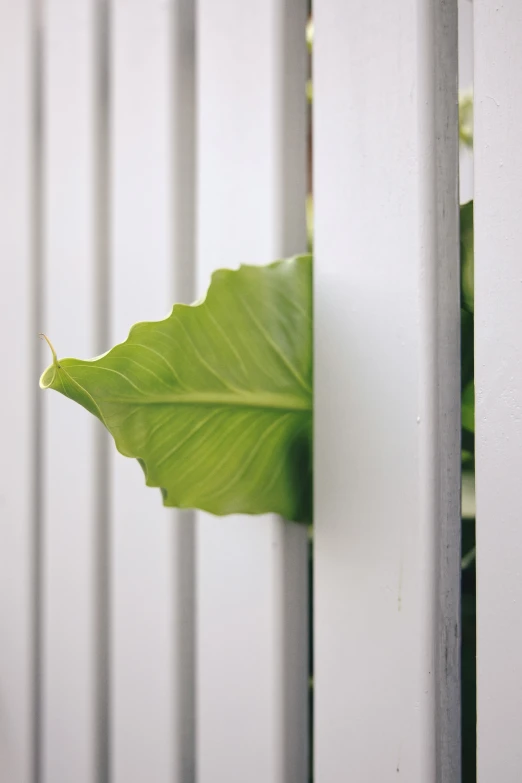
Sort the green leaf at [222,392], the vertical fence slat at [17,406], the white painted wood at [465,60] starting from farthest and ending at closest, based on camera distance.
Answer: the vertical fence slat at [17,406], the white painted wood at [465,60], the green leaf at [222,392]

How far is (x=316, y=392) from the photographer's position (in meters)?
0.43

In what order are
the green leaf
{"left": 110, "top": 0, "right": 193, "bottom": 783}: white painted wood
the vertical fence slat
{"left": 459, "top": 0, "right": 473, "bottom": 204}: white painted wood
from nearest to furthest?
the green leaf, {"left": 459, "top": 0, "right": 473, "bottom": 204}: white painted wood, {"left": 110, "top": 0, "right": 193, "bottom": 783}: white painted wood, the vertical fence slat

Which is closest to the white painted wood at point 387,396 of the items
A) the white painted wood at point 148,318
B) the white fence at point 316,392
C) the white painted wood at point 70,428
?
the white fence at point 316,392

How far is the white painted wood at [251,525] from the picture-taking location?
457 millimetres

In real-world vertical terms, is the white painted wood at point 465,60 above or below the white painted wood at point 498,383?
above

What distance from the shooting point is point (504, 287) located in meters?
0.33

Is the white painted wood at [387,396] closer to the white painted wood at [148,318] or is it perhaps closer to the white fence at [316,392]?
the white fence at [316,392]

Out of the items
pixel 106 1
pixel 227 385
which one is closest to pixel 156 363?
pixel 227 385

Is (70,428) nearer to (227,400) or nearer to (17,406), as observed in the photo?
(17,406)

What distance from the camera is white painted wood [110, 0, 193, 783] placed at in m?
0.53

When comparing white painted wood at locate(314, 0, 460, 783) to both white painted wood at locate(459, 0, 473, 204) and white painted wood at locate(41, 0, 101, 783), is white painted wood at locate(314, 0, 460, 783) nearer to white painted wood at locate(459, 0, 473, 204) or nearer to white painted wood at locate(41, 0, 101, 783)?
white painted wood at locate(459, 0, 473, 204)

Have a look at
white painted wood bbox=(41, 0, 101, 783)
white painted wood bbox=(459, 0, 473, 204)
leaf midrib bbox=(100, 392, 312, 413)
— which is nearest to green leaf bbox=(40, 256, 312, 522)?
leaf midrib bbox=(100, 392, 312, 413)

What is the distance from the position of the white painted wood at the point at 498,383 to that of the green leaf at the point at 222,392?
13cm

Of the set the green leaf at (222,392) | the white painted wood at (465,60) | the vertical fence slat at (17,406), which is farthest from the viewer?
the vertical fence slat at (17,406)
